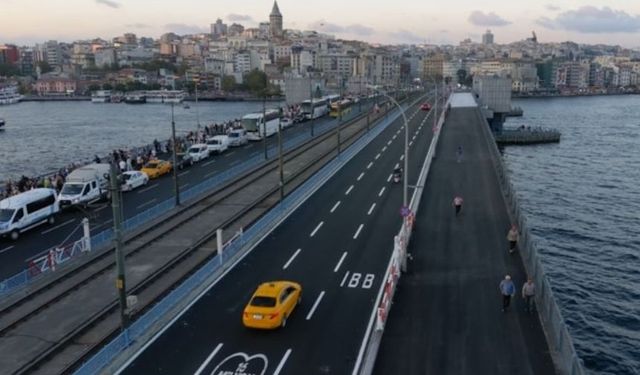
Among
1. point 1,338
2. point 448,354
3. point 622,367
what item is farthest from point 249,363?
point 622,367

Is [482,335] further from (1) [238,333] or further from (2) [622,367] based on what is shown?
(2) [622,367]

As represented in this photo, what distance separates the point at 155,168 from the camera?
4978cm

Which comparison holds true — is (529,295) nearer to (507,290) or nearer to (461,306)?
(507,290)

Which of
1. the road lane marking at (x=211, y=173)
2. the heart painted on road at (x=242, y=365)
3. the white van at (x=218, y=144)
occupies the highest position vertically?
the white van at (x=218, y=144)

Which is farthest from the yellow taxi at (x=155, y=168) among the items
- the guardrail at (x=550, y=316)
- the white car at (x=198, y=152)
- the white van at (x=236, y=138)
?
the guardrail at (x=550, y=316)

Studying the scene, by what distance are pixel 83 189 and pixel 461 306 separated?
26372 mm

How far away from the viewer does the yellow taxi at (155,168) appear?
1938 inches

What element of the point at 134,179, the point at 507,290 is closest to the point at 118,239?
the point at 507,290

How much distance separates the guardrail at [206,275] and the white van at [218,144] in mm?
17466

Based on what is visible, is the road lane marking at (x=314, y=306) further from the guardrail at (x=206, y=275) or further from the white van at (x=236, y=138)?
the white van at (x=236, y=138)

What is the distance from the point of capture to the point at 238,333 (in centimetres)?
2091

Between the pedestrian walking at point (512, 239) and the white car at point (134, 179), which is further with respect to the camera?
the white car at point (134, 179)

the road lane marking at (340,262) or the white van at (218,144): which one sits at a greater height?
the white van at (218,144)

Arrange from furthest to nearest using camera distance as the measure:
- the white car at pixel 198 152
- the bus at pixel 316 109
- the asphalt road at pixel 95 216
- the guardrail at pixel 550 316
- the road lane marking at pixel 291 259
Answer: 1. the bus at pixel 316 109
2. the white car at pixel 198 152
3. the asphalt road at pixel 95 216
4. the road lane marking at pixel 291 259
5. the guardrail at pixel 550 316
